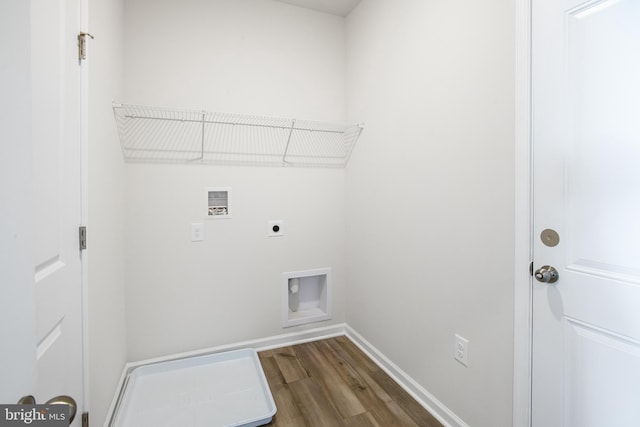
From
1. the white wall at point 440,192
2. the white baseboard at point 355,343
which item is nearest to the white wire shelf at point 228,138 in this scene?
the white wall at point 440,192

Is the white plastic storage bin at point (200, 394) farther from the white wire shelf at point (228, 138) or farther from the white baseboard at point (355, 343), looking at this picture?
the white wire shelf at point (228, 138)

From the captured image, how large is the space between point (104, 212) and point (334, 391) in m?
1.65

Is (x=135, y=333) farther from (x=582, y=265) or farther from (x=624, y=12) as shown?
(x=624, y=12)

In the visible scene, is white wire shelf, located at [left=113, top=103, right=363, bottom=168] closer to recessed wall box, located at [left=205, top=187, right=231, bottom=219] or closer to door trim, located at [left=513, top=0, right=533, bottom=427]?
recessed wall box, located at [left=205, top=187, right=231, bottom=219]

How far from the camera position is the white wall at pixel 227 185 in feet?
6.54

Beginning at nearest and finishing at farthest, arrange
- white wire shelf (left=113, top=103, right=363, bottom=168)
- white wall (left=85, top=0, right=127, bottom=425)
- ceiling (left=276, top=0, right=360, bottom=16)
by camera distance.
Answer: white wall (left=85, top=0, right=127, bottom=425), white wire shelf (left=113, top=103, right=363, bottom=168), ceiling (left=276, top=0, right=360, bottom=16)

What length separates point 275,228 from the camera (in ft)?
7.70

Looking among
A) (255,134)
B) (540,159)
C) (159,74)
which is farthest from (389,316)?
(159,74)

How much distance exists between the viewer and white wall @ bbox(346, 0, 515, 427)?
1.29 metres

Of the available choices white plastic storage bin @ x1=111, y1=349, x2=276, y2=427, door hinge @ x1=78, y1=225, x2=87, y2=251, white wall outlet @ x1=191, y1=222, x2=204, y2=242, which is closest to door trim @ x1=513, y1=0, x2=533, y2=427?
white plastic storage bin @ x1=111, y1=349, x2=276, y2=427

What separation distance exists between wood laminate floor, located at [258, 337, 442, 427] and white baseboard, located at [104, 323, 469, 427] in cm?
4

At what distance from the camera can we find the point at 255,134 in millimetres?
2262

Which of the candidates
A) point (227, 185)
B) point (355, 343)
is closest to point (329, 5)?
point (227, 185)
